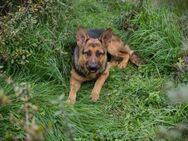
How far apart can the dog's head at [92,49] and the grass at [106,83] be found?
0.86 feet

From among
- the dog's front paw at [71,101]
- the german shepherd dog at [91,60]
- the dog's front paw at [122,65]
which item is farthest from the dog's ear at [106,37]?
the dog's front paw at [71,101]

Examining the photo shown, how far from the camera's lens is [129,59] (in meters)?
7.15

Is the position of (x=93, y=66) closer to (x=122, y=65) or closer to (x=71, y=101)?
(x=71, y=101)

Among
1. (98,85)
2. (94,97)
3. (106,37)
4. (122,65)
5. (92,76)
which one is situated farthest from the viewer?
(122,65)

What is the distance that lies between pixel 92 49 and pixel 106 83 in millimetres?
567

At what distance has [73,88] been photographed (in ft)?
20.2

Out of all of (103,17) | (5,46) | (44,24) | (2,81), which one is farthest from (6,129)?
(103,17)

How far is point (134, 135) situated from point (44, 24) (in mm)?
2549

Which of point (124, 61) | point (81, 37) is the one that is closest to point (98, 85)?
point (81, 37)

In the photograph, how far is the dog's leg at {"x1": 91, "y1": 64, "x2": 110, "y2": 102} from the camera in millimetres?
6109

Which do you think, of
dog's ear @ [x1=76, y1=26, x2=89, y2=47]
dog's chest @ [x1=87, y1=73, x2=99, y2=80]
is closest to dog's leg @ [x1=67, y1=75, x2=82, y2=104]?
dog's chest @ [x1=87, y1=73, x2=99, y2=80]

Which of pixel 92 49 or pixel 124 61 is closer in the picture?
pixel 92 49

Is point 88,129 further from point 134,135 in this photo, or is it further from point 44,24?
point 44,24

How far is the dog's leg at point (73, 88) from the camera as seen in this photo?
5930 millimetres
